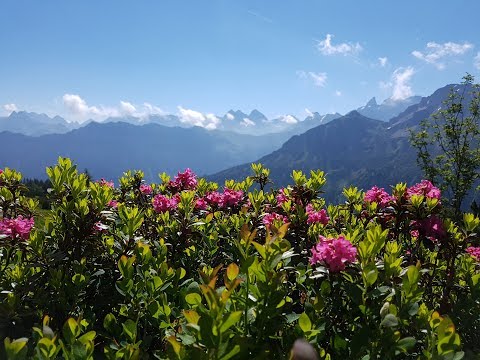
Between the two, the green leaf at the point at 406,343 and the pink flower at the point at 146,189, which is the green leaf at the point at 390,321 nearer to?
the green leaf at the point at 406,343

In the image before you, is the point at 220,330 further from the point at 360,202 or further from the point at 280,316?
the point at 360,202

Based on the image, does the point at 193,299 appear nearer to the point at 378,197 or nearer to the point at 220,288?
the point at 220,288

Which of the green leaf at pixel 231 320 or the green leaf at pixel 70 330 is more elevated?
the green leaf at pixel 231 320

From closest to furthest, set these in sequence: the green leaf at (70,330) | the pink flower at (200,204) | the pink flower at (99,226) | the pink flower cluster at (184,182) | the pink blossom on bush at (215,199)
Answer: the green leaf at (70,330), the pink flower at (99,226), the pink flower at (200,204), the pink blossom on bush at (215,199), the pink flower cluster at (184,182)

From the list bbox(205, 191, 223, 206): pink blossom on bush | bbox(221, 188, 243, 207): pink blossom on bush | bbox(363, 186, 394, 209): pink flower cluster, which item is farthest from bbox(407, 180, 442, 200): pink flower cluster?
bbox(205, 191, 223, 206): pink blossom on bush

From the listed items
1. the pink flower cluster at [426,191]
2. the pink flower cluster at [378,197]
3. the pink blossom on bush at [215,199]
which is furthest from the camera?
the pink blossom on bush at [215,199]

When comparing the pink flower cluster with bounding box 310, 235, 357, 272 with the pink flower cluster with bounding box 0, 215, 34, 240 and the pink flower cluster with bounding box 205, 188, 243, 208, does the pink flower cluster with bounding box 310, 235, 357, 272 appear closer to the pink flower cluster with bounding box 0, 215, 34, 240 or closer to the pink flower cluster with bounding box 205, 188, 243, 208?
the pink flower cluster with bounding box 0, 215, 34, 240

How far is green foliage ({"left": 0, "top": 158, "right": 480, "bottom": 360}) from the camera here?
2.00 meters

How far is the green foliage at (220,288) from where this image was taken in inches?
78.8

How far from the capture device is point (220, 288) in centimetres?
245

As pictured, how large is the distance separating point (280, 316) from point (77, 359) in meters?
1.23

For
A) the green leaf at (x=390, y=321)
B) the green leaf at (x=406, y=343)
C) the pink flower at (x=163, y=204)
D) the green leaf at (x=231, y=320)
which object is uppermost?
the pink flower at (x=163, y=204)

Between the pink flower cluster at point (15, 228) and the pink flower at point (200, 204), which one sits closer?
the pink flower cluster at point (15, 228)

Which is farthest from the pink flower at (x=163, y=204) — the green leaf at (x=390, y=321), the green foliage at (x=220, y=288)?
the green leaf at (x=390, y=321)
